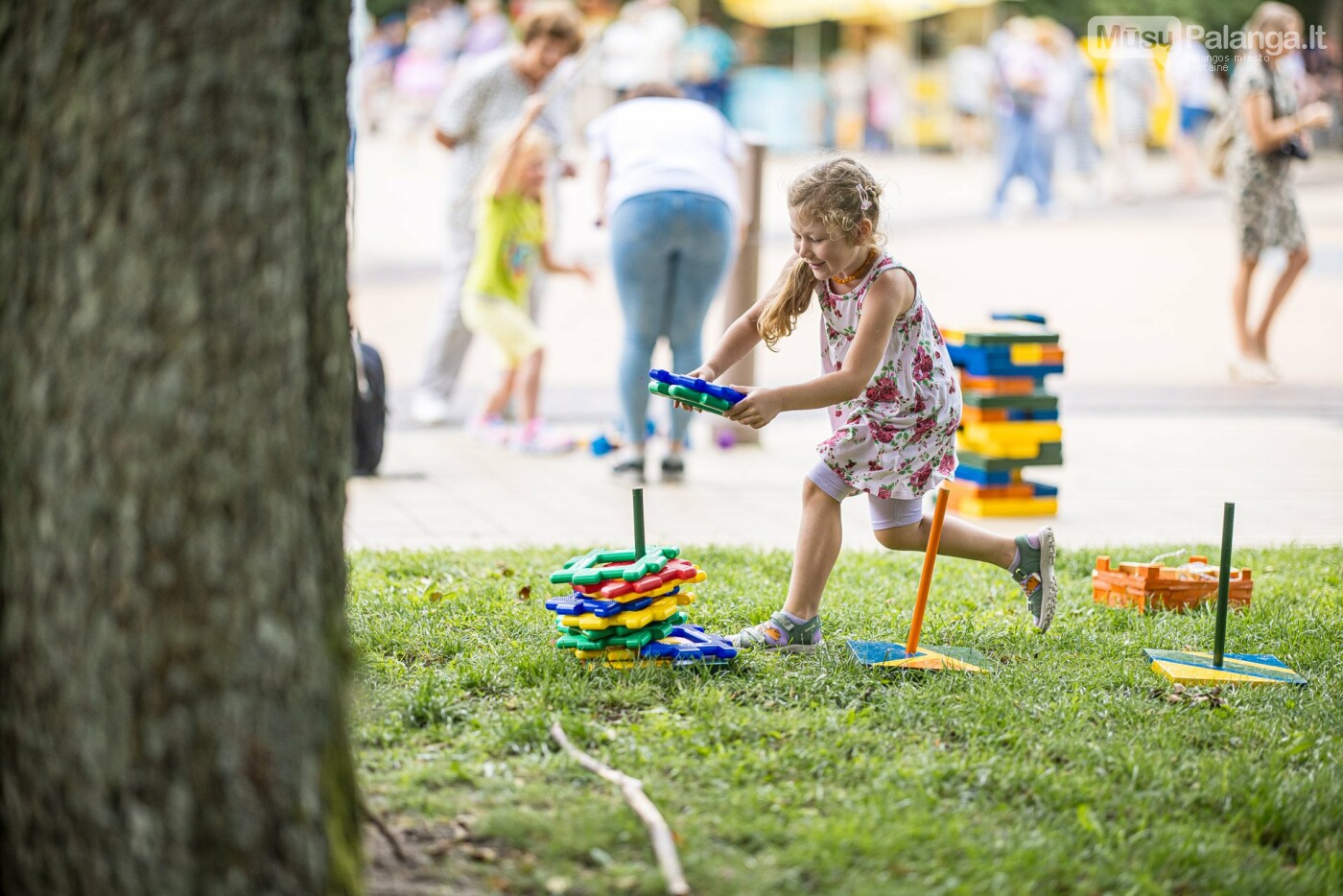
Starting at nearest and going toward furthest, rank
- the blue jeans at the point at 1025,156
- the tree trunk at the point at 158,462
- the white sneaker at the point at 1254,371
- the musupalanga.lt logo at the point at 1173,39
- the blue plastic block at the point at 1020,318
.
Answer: the tree trunk at the point at 158,462 → the blue plastic block at the point at 1020,318 → the musupalanga.lt logo at the point at 1173,39 → the white sneaker at the point at 1254,371 → the blue jeans at the point at 1025,156

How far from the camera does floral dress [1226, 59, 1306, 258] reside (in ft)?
33.2

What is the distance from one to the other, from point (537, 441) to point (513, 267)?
0.94 meters

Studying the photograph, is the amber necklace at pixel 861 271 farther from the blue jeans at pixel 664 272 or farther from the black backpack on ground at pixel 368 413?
the black backpack on ground at pixel 368 413

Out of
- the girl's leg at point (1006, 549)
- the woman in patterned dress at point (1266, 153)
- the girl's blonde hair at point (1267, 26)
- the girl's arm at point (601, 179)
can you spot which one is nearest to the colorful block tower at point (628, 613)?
the girl's leg at point (1006, 549)

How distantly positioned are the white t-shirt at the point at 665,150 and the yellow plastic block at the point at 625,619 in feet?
10.9

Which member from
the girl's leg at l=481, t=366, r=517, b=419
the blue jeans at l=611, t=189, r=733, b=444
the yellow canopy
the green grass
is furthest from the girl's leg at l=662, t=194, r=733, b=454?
the yellow canopy

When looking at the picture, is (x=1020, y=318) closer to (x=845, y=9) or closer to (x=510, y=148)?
(x=510, y=148)

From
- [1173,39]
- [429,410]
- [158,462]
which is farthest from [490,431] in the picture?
[1173,39]

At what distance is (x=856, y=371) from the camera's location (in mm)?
4188

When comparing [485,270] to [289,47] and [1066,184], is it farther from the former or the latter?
[1066,184]

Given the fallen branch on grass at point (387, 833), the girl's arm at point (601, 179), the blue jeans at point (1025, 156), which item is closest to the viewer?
the fallen branch on grass at point (387, 833)

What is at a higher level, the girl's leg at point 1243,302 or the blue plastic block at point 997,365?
the girl's leg at point 1243,302

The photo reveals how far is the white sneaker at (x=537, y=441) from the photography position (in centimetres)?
840

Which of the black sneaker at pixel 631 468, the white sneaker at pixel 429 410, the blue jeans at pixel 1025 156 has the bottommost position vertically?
the black sneaker at pixel 631 468
